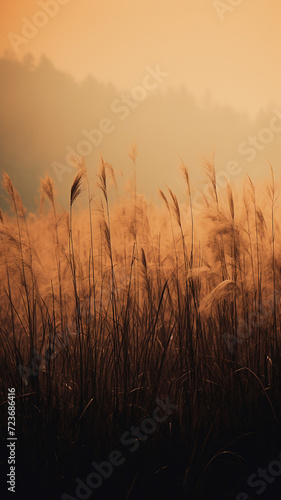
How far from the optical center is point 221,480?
5.65 feet

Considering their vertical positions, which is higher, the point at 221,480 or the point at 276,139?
the point at 276,139

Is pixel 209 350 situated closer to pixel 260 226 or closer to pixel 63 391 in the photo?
pixel 63 391

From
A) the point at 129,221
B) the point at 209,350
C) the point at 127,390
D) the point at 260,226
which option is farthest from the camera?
the point at 260,226

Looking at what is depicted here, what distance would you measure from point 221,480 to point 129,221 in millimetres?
1429

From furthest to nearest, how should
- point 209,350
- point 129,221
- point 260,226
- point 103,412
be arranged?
1. point 260,226
2. point 129,221
3. point 209,350
4. point 103,412

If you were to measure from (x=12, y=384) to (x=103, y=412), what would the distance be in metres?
0.45

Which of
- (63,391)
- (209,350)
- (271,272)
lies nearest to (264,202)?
(271,272)

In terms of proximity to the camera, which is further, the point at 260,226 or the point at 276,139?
the point at 276,139

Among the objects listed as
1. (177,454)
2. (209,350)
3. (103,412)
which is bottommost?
(177,454)

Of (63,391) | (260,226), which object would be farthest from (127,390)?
(260,226)

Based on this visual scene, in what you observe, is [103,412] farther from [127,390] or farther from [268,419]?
[268,419]

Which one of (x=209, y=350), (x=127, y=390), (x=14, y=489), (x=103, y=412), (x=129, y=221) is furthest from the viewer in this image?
(x=129, y=221)

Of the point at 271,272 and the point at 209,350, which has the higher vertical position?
the point at 271,272

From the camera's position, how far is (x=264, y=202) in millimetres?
3398
